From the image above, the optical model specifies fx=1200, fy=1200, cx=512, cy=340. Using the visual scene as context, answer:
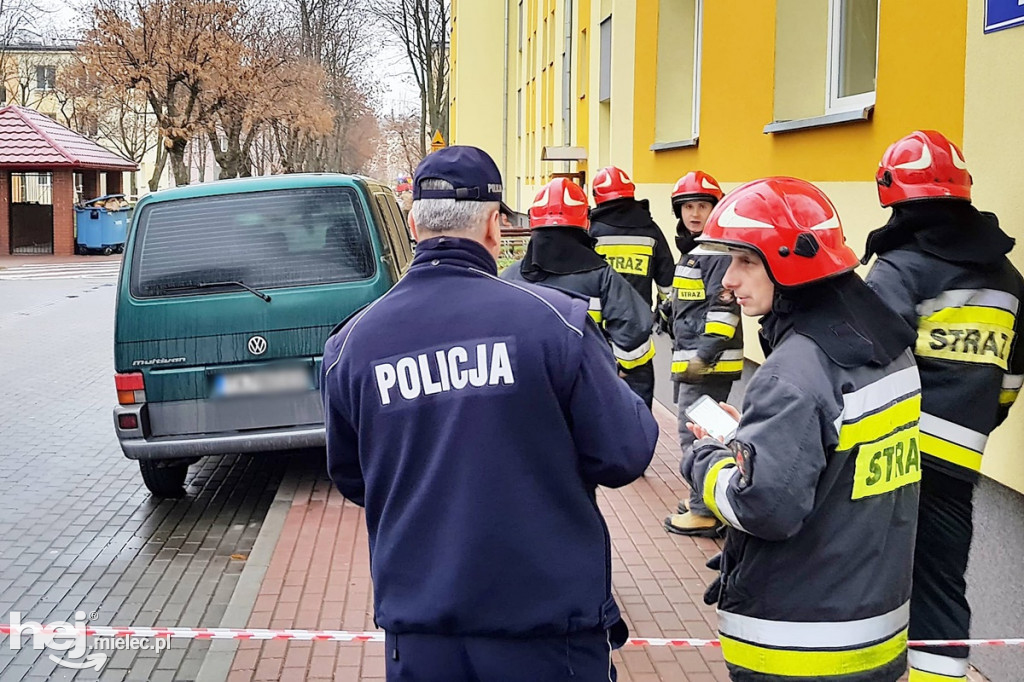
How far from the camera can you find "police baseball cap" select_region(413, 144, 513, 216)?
261 centimetres

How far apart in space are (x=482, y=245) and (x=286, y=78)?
38493mm

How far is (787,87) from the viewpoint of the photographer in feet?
26.1

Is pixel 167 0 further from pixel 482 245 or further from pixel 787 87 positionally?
pixel 482 245

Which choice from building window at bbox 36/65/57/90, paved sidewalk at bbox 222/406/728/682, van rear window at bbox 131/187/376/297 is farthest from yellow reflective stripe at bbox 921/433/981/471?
building window at bbox 36/65/57/90

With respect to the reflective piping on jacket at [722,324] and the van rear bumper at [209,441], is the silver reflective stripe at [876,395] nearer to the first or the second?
the reflective piping on jacket at [722,324]

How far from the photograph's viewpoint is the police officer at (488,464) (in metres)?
2.46

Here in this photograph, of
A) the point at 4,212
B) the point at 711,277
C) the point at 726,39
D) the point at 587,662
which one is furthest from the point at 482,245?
the point at 4,212

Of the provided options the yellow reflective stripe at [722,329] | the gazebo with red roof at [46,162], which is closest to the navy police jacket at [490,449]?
the yellow reflective stripe at [722,329]

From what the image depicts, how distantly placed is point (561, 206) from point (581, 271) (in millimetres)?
417

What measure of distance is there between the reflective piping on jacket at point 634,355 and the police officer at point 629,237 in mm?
283

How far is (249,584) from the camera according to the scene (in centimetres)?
584

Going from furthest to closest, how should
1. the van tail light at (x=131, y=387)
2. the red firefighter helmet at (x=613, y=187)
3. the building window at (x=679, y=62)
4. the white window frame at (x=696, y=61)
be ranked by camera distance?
the building window at (x=679, y=62)
the white window frame at (x=696, y=61)
the red firefighter helmet at (x=613, y=187)
the van tail light at (x=131, y=387)

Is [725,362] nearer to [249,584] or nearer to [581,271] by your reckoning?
[581,271]

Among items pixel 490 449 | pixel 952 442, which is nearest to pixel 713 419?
pixel 490 449
